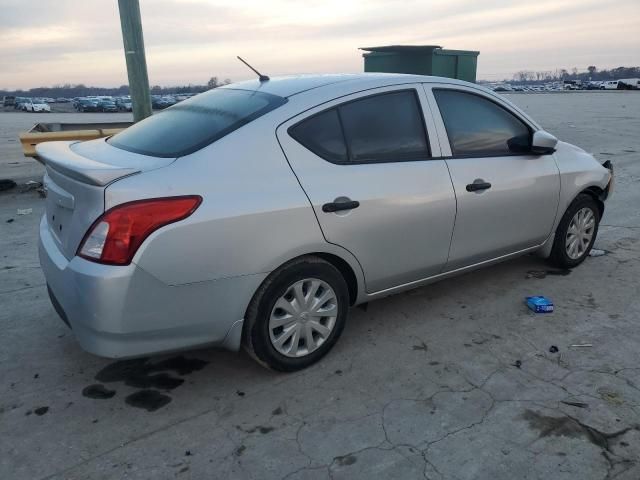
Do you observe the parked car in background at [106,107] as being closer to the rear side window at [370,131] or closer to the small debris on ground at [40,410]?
the rear side window at [370,131]

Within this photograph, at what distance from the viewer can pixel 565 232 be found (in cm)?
452

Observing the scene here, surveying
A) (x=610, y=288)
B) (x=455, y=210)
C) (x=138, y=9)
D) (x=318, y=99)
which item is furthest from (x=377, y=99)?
(x=138, y=9)

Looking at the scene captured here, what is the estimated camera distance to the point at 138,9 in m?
6.71

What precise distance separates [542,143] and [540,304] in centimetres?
121

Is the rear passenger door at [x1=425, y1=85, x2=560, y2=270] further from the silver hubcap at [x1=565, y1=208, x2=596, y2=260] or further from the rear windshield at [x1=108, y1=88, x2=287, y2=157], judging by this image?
the rear windshield at [x1=108, y1=88, x2=287, y2=157]

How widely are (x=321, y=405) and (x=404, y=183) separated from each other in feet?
4.71

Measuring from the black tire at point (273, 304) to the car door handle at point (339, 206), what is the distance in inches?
11.7

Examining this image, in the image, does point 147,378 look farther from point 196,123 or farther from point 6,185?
point 6,185

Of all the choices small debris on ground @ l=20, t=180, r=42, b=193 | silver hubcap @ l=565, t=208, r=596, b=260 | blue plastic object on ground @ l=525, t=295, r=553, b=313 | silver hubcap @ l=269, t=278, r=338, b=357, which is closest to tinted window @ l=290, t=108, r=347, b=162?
silver hubcap @ l=269, t=278, r=338, b=357

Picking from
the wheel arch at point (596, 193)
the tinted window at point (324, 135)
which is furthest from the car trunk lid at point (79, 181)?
the wheel arch at point (596, 193)

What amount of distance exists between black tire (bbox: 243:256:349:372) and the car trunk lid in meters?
0.85

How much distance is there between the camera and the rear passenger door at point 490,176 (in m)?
3.65

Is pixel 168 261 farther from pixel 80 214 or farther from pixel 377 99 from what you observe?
pixel 377 99

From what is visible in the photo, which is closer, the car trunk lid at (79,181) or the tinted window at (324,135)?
the car trunk lid at (79,181)
